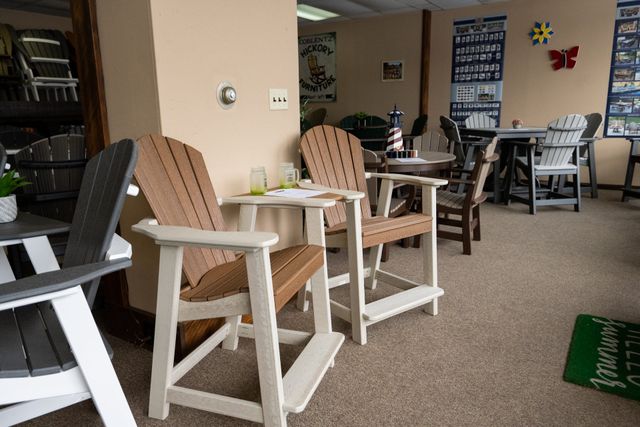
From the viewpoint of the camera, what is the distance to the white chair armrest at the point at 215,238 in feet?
4.29

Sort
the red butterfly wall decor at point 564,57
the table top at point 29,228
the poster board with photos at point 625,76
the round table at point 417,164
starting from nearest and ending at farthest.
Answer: the table top at point 29,228
the round table at point 417,164
the poster board with photos at point 625,76
the red butterfly wall decor at point 564,57

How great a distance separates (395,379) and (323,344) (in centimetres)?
32

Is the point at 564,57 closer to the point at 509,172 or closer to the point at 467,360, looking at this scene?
the point at 509,172

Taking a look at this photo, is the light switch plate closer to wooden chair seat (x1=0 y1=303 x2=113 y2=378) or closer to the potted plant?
the potted plant

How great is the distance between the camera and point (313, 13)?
7129 millimetres

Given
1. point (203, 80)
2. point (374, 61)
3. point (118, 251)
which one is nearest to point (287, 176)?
point (203, 80)

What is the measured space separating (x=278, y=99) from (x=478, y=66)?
511 centimetres

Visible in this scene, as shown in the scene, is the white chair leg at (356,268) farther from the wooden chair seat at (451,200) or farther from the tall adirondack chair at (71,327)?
the wooden chair seat at (451,200)

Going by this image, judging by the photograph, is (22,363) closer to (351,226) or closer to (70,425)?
(70,425)

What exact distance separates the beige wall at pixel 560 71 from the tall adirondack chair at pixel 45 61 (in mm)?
5268

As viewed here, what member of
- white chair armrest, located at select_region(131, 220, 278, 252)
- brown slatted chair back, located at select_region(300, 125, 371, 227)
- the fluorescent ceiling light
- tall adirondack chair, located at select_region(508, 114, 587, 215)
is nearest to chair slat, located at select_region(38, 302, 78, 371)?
white chair armrest, located at select_region(131, 220, 278, 252)

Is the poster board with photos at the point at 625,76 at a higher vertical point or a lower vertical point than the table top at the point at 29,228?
higher

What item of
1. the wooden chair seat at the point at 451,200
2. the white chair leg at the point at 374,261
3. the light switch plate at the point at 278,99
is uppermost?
the light switch plate at the point at 278,99

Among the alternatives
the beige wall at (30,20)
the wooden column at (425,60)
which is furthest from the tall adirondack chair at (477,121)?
the beige wall at (30,20)
